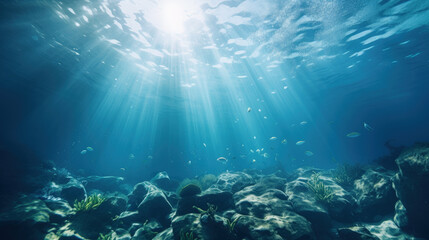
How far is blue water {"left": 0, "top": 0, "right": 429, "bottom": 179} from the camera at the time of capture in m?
12.8

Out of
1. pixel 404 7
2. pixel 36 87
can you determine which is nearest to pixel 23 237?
pixel 404 7

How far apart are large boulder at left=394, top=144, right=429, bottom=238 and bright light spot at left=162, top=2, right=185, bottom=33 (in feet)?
45.4

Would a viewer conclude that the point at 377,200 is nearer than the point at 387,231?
No

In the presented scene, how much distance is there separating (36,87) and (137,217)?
2960 cm

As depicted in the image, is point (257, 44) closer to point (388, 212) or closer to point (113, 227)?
point (388, 212)

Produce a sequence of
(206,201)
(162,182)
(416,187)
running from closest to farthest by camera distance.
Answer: (416,187) → (206,201) → (162,182)

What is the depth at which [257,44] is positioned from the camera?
16.4 m

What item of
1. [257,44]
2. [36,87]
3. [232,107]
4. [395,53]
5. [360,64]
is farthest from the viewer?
[232,107]

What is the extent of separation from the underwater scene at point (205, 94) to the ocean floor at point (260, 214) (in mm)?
47

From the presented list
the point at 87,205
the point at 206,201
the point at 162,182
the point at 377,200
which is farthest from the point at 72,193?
the point at 377,200

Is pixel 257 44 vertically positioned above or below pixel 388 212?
above

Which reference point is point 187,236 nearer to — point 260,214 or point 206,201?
point 206,201

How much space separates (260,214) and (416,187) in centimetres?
514

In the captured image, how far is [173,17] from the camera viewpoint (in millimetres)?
12867
